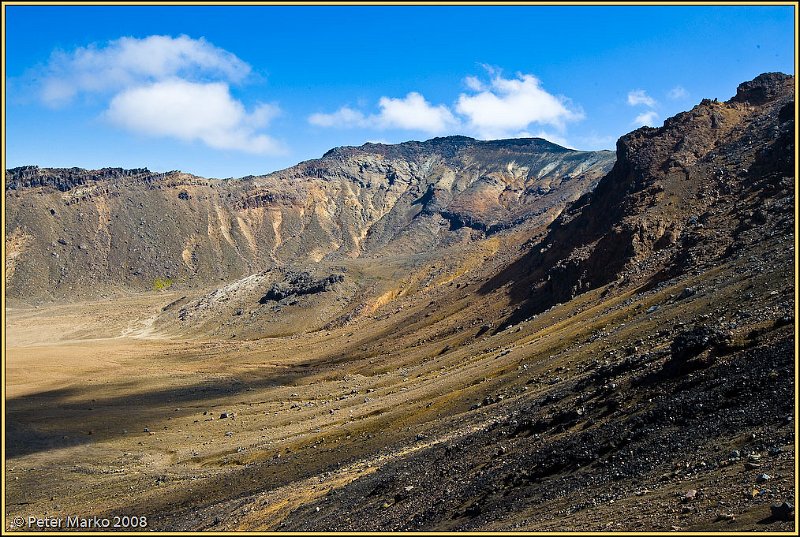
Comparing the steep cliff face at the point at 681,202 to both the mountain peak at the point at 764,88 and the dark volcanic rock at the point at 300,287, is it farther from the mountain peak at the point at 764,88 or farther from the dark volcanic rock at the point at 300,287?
the dark volcanic rock at the point at 300,287

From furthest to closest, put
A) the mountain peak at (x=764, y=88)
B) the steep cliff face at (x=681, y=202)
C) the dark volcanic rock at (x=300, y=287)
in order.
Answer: the dark volcanic rock at (x=300, y=287), the mountain peak at (x=764, y=88), the steep cliff face at (x=681, y=202)

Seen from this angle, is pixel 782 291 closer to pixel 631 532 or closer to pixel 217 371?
pixel 631 532

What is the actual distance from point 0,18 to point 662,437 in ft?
94.1

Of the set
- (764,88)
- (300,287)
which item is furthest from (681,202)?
(300,287)

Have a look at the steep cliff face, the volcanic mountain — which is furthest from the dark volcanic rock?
the steep cliff face

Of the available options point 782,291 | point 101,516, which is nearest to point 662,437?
point 782,291

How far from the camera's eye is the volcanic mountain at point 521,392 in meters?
20.2

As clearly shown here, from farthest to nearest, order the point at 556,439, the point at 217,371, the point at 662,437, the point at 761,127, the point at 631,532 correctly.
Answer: the point at 217,371 < the point at 761,127 < the point at 556,439 < the point at 662,437 < the point at 631,532

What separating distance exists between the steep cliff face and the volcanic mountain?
37 centimetres

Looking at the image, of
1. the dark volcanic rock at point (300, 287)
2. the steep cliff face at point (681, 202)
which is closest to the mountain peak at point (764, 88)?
the steep cliff face at point (681, 202)

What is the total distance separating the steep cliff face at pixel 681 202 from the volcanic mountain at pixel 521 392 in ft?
1.22

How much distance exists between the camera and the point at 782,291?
3559 centimetres

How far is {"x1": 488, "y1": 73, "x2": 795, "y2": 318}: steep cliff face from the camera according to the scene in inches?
2515

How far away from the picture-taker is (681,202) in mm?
78438
